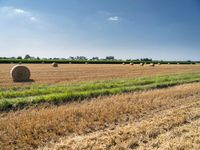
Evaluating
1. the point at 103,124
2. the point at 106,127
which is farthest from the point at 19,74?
the point at 106,127

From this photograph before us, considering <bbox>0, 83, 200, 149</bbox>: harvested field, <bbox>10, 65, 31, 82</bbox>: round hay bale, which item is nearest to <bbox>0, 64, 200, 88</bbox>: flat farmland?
<bbox>10, 65, 31, 82</bbox>: round hay bale

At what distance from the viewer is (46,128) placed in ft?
27.2

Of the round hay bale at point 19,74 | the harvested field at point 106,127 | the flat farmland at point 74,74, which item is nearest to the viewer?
the harvested field at point 106,127

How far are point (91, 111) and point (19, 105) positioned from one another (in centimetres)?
320

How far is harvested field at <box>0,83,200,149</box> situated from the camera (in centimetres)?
709

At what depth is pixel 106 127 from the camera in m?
8.74

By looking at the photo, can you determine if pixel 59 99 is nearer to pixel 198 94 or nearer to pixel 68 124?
pixel 68 124

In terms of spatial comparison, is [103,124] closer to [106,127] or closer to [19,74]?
[106,127]

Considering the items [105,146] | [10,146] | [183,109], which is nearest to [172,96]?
[183,109]

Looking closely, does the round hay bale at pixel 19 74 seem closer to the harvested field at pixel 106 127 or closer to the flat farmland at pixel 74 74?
the flat farmland at pixel 74 74

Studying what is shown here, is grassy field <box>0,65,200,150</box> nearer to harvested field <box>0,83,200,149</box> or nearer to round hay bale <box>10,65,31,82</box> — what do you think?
harvested field <box>0,83,200,149</box>

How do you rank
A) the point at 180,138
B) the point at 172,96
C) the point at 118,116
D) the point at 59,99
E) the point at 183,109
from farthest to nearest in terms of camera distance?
the point at 172,96
the point at 59,99
the point at 183,109
the point at 118,116
the point at 180,138

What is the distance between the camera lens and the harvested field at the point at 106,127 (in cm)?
709

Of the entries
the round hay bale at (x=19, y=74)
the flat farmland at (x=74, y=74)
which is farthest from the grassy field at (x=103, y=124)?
the round hay bale at (x=19, y=74)
